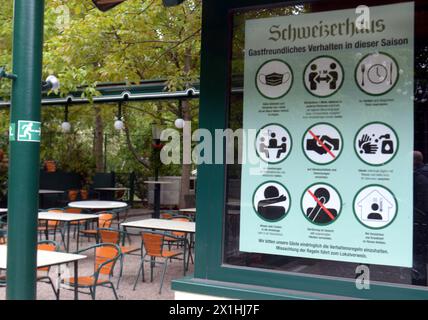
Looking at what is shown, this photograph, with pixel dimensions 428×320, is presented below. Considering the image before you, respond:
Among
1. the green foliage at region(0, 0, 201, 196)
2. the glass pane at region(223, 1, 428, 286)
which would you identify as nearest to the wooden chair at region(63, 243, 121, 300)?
the glass pane at region(223, 1, 428, 286)

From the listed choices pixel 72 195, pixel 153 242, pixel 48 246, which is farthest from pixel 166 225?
pixel 72 195

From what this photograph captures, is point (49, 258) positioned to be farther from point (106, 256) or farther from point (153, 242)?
point (153, 242)

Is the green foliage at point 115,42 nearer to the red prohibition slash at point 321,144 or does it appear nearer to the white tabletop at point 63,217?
the white tabletop at point 63,217

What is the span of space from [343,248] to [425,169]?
2.31 ft

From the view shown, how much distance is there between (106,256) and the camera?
613cm

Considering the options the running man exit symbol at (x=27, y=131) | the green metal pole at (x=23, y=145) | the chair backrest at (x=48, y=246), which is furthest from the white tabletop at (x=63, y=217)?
the running man exit symbol at (x=27, y=131)

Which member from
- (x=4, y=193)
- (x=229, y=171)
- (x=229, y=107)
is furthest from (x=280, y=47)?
(x=4, y=193)

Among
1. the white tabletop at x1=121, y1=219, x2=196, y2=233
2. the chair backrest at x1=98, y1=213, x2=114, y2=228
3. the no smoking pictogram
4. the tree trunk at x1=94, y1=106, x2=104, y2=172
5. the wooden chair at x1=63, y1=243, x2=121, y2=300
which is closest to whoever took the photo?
the no smoking pictogram

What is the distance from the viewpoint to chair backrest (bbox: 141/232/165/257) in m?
7.15

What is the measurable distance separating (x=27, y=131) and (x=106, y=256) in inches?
143

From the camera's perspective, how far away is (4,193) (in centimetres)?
1648

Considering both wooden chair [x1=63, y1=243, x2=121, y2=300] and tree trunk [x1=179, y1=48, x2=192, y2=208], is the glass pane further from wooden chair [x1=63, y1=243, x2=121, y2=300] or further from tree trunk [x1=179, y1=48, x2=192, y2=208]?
tree trunk [x1=179, y1=48, x2=192, y2=208]
